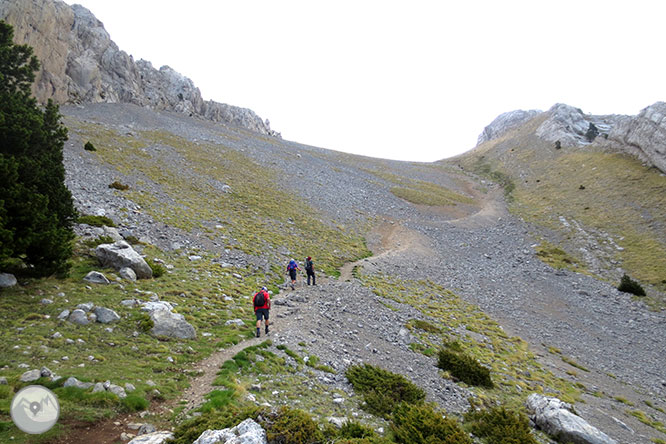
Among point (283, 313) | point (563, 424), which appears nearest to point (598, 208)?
point (563, 424)

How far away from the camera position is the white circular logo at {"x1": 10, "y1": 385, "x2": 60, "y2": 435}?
665 centimetres

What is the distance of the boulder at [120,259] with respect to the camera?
612 inches

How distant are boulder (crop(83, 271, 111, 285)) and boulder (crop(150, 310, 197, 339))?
139 inches

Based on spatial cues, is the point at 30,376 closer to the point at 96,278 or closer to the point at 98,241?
the point at 96,278

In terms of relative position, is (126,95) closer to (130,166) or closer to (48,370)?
(130,166)

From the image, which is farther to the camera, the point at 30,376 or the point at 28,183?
the point at 28,183

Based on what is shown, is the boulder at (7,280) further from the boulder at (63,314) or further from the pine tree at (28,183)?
the boulder at (63,314)

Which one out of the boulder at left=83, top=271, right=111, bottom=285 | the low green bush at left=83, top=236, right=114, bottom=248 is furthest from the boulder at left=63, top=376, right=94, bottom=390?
the low green bush at left=83, top=236, right=114, bottom=248

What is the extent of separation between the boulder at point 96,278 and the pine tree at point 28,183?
3.09 ft

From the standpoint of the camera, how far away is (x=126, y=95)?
74.2 m

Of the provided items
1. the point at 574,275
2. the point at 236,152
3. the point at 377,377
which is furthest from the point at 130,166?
the point at 574,275

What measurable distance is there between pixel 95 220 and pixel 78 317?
1040 cm

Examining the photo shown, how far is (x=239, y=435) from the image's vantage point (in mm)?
6715

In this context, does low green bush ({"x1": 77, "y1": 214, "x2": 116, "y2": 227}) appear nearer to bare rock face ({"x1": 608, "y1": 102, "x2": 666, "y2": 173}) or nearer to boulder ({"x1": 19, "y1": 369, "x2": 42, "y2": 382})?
boulder ({"x1": 19, "y1": 369, "x2": 42, "y2": 382})
